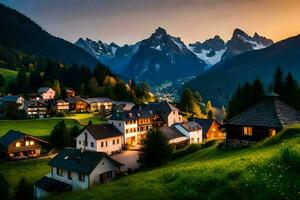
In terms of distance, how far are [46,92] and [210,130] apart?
89.9 metres

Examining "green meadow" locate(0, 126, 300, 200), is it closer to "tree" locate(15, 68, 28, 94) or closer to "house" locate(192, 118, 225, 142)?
"house" locate(192, 118, 225, 142)

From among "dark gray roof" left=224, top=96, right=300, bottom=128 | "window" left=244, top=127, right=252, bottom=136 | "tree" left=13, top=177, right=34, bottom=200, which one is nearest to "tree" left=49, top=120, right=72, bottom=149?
"tree" left=13, top=177, right=34, bottom=200

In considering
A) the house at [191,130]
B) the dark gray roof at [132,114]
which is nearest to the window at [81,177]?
the dark gray roof at [132,114]

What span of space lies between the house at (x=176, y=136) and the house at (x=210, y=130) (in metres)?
11.1

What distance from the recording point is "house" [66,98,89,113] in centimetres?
15025

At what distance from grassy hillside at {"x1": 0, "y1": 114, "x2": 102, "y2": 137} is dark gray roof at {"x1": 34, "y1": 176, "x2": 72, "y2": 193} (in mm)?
49299

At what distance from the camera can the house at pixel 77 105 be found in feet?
493

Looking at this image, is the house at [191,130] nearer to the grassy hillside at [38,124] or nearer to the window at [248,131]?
the grassy hillside at [38,124]

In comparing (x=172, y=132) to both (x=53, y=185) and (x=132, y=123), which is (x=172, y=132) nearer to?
(x=132, y=123)

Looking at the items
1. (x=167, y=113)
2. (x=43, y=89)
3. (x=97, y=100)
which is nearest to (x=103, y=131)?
(x=167, y=113)

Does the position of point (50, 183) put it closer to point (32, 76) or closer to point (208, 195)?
point (208, 195)

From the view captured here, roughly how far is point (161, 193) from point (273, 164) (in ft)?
22.6

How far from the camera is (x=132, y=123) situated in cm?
9756

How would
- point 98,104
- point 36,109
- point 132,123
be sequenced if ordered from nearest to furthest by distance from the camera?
point 132,123, point 36,109, point 98,104
